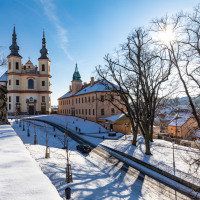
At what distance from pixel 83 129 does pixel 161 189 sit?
2923 centimetres

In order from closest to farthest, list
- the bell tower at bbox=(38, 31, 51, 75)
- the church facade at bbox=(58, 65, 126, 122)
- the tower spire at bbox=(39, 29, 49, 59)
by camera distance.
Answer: the church facade at bbox=(58, 65, 126, 122) → the bell tower at bbox=(38, 31, 51, 75) → the tower spire at bbox=(39, 29, 49, 59)

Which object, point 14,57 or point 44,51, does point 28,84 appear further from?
point 44,51

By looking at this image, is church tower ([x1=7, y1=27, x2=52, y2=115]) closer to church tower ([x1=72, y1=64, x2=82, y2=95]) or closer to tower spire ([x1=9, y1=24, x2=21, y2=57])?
tower spire ([x1=9, y1=24, x2=21, y2=57])

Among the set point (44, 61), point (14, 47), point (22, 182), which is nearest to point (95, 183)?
point (22, 182)

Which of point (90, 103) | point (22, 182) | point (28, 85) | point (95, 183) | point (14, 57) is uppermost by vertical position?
point (14, 57)

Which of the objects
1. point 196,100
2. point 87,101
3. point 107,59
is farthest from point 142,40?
point 87,101

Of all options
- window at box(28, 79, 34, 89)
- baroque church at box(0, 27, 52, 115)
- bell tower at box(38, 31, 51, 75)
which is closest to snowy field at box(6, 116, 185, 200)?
baroque church at box(0, 27, 52, 115)

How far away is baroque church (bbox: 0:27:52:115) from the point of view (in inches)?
2178

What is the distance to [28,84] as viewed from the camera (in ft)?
191

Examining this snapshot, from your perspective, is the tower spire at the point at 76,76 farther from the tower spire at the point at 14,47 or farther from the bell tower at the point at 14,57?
the tower spire at the point at 14,47

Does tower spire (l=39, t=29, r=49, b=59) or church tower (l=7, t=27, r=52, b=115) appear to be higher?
tower spire (l=39, t=29, r=49, b=59)

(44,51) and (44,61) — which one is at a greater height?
(44,51)

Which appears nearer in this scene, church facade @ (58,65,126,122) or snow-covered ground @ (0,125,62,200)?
snow-covered ground @ (0,125,62,200)

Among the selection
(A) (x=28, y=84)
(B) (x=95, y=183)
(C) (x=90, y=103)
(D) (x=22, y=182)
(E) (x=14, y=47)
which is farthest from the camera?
(A) (x=28, y=84)
